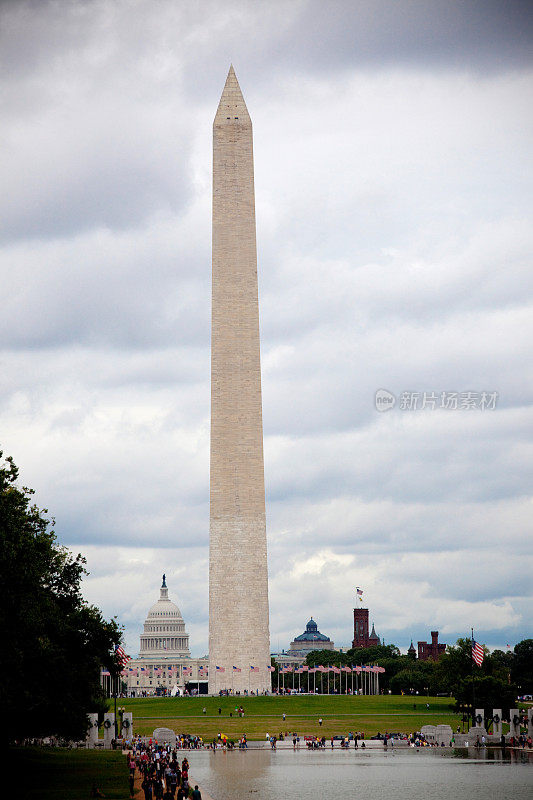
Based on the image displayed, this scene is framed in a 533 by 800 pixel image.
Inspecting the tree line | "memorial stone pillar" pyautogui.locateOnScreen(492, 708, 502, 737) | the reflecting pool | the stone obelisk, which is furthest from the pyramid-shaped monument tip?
the reflecting pool

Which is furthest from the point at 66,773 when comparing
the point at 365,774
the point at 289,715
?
the point at 289,715

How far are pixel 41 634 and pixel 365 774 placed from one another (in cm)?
1540

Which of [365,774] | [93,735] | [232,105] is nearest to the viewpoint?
[365,774]

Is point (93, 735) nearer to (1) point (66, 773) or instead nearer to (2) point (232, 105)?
(1) point (66, 773)

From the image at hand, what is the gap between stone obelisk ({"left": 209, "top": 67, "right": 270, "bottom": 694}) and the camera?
4161 inches

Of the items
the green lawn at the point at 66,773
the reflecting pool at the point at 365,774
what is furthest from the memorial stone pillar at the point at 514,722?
the green lawn at the point at 66,773

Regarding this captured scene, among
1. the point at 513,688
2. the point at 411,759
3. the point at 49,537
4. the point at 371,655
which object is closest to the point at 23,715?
the point at 49,537

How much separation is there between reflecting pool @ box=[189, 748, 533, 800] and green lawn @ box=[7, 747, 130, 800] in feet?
12.1

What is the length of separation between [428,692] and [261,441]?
44747mm

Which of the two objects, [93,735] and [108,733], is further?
[108,733]

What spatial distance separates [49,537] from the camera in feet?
171

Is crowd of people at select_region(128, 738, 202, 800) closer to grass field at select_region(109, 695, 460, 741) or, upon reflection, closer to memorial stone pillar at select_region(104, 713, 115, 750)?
memorial stone pillar at select_region(104, 713, 115, 750)

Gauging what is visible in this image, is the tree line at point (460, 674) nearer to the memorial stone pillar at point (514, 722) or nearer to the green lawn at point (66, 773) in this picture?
the memorial stone pillar at point (514, 722)

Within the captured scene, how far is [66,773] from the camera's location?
51969mm
